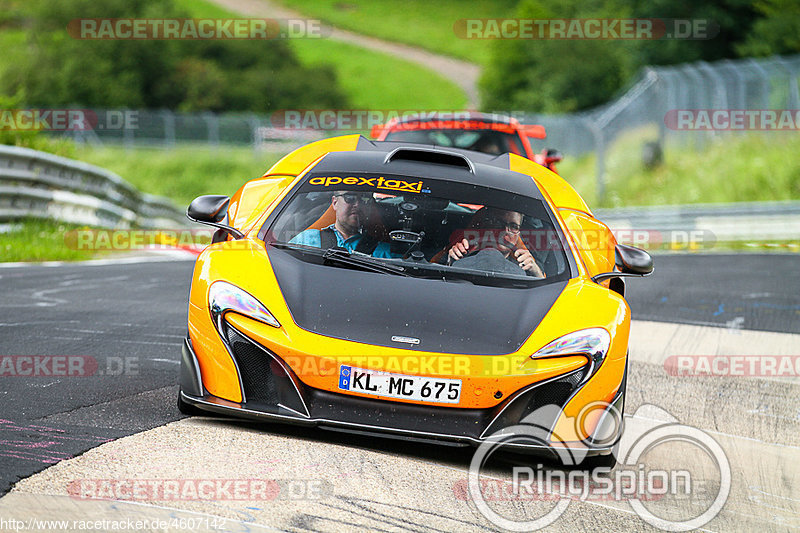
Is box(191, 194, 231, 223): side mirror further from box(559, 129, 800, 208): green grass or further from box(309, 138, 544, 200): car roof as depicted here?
box(559, 129, 800, 208): green grass

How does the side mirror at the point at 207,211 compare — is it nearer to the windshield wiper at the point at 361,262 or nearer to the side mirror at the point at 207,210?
the side mirror at the point at 207,210

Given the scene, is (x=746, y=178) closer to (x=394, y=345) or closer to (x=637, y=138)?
(x=637, y=138)

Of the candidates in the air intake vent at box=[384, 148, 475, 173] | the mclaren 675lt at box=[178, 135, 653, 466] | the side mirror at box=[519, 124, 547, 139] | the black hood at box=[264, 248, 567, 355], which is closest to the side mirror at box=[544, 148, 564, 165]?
the side mirror at box=[519, 124, 547, 139]

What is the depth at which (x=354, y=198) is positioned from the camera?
20.0 feet

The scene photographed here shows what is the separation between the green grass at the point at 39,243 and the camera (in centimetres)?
1365

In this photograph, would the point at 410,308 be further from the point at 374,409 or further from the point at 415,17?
the point at 415,17

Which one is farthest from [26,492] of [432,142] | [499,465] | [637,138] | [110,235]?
Answer: [637,138]

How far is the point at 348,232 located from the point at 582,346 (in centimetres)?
147

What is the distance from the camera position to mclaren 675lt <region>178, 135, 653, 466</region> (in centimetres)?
498

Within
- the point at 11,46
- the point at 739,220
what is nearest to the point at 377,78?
the point at 11,46

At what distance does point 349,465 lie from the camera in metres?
4.75

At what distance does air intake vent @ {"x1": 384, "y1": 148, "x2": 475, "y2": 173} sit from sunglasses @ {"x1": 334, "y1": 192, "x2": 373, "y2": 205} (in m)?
0.45

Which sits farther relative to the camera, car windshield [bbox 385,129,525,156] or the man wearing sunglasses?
car windshield [bbox 385,129,525,156]

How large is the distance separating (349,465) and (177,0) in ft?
346
